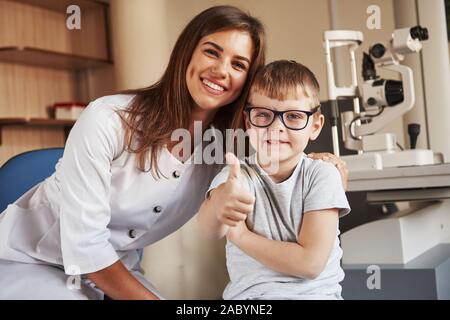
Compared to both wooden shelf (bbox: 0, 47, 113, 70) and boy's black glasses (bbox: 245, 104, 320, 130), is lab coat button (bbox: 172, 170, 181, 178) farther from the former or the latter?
wooden shelf (bbox: 0, 47, 113, 70)

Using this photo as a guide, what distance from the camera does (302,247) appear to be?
25.2 inches

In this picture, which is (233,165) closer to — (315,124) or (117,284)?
(315,124)

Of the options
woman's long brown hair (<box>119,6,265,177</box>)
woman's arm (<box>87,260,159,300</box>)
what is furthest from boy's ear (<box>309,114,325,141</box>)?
woman's arm (<box>87,260,159,300</box>)

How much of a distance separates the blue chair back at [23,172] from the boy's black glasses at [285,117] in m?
0.56

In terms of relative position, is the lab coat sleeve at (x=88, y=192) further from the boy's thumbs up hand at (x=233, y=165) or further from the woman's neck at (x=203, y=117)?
the boy's thumbs up hand at (x=233, y=165)

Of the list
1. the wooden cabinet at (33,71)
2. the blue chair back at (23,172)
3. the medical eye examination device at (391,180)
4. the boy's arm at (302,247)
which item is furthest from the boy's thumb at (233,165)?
the wooden cabinet at (33,71)

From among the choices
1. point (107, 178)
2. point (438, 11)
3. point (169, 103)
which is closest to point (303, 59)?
point (169, 103)

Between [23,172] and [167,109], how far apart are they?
1.41 ft

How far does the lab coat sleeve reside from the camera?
28.5 inches

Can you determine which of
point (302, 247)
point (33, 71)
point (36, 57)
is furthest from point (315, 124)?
point (36, 57)

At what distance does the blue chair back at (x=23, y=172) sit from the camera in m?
1.00
